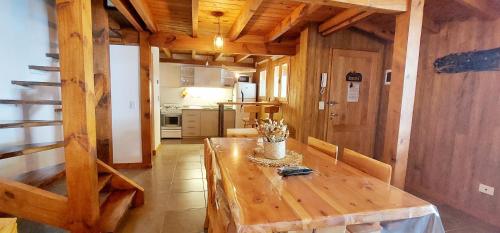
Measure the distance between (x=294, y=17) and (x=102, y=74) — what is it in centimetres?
245

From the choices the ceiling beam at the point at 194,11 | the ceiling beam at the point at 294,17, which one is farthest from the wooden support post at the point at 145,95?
the ceiling beam at the point at 294,17

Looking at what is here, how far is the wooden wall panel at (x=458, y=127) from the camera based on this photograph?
2.46 meters

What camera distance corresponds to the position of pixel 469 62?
264cm

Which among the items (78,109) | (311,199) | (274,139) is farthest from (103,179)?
(311,199)

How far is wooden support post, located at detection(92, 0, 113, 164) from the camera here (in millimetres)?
2598

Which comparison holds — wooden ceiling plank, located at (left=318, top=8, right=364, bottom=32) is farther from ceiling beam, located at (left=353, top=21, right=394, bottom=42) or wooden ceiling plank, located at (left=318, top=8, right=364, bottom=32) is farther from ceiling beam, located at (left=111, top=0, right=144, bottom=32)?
ceiling beam, located at (left=111, top=0, right=144, bottom=32)

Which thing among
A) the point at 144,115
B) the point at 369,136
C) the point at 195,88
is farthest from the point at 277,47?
the point at 195,88

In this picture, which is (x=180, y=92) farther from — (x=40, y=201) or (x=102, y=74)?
(x=40, y=201)

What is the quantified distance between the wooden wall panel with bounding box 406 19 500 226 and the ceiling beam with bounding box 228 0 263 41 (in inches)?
91.1

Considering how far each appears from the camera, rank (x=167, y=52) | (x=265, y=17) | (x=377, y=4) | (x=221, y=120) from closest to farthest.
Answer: (x=377, y=4) < (x=265, y=17) < (x=167, y=52) < (x=221, y=120)

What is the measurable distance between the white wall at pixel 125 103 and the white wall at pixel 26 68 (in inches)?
32.9

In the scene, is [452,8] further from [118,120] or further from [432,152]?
[118,120]

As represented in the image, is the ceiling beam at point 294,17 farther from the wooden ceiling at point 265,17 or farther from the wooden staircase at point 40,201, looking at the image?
the wooden staircase at point 40,201

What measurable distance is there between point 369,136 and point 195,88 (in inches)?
193
